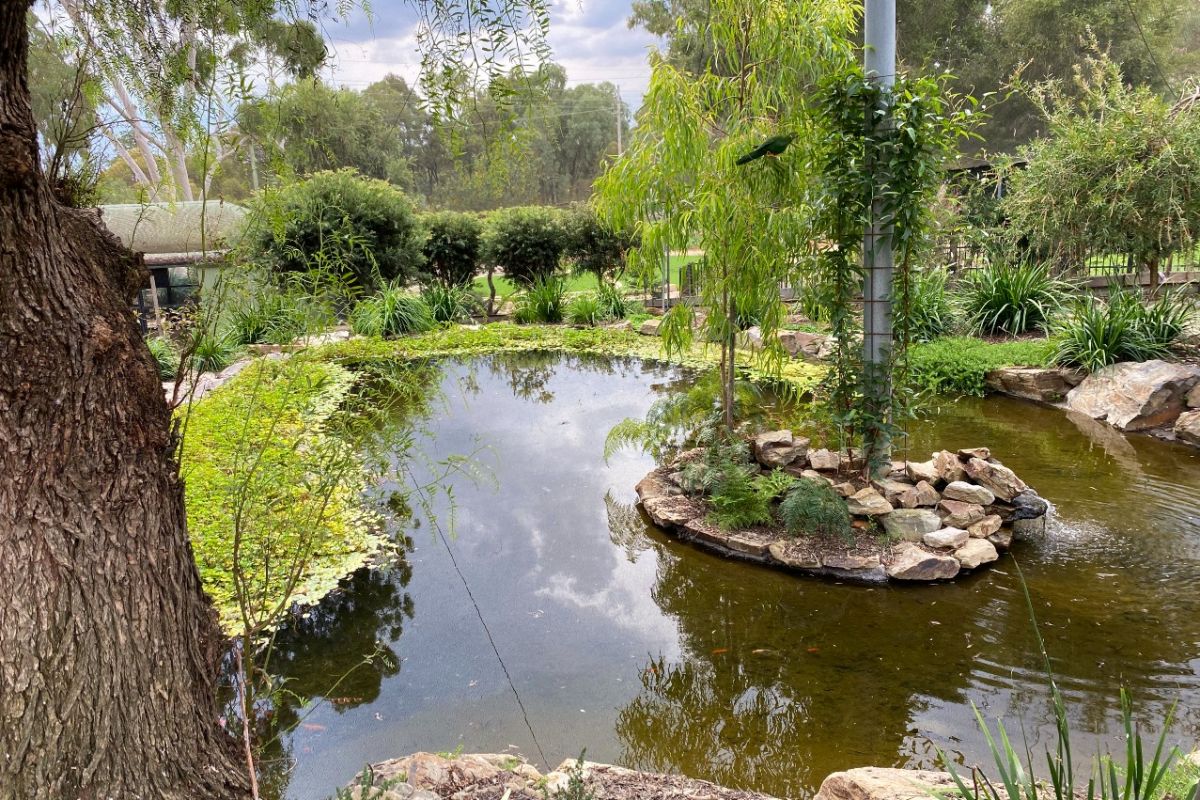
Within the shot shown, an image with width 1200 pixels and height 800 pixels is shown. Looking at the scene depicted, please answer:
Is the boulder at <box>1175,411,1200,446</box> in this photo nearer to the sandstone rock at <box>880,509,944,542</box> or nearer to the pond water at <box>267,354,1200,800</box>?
the pond water at <box>267,354,1200,800</box>

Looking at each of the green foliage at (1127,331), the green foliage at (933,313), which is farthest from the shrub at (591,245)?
the green foliage at (1127,331)

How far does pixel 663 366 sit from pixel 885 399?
5065 mm

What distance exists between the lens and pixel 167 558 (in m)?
1.74

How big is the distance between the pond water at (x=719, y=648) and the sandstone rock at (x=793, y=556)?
87 mm

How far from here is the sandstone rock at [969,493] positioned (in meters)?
4.57

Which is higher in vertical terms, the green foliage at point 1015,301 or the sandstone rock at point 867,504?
the green foliage at point 1015,301

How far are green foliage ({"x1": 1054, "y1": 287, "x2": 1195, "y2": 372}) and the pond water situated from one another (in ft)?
7.48

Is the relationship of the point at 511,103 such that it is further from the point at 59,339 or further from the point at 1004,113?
the point at 1004,113

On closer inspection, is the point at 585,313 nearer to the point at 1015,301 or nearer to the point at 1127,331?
the point at 1015,301

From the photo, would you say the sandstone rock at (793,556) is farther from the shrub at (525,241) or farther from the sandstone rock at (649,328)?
the shrub at (525,241)


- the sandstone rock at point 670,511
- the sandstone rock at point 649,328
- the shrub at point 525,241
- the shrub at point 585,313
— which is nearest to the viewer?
the sandstone rock at point 670,511

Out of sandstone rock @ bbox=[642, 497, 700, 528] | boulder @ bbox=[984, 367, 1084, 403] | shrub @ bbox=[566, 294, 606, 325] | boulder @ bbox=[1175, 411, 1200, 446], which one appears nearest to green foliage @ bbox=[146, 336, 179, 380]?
sandstone rock @ bbox=[642, 497, 700, 528]

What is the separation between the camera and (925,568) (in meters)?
4.07

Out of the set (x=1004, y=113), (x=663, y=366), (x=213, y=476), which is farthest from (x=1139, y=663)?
(x=1004, y=113)
